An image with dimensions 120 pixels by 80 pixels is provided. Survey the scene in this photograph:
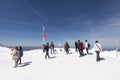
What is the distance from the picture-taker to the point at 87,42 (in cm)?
1806

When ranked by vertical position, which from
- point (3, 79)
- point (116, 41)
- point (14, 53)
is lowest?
point (3, 79)

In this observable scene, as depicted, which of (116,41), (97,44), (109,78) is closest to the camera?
(109,78)

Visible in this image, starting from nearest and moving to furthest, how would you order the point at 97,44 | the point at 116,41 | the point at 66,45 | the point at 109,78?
the point at 109,78
the point at 97,44
the point at 116,41
the point at 66,45

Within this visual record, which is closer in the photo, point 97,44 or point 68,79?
point 68,79

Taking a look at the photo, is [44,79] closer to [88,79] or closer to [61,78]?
[61,78]

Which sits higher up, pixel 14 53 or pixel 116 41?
pixel 116 41

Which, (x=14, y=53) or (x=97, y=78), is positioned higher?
(x=14, y=53)

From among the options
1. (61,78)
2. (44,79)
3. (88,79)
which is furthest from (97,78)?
(44,79)

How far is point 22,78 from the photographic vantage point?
29.0ft

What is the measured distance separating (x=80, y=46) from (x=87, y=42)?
2221mm

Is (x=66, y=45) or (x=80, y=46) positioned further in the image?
(x=66, y=45)

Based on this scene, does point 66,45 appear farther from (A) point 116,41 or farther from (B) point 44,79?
(B) point 44,79

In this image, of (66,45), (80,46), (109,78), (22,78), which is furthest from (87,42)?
(22,78)

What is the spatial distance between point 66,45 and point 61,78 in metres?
12.1
